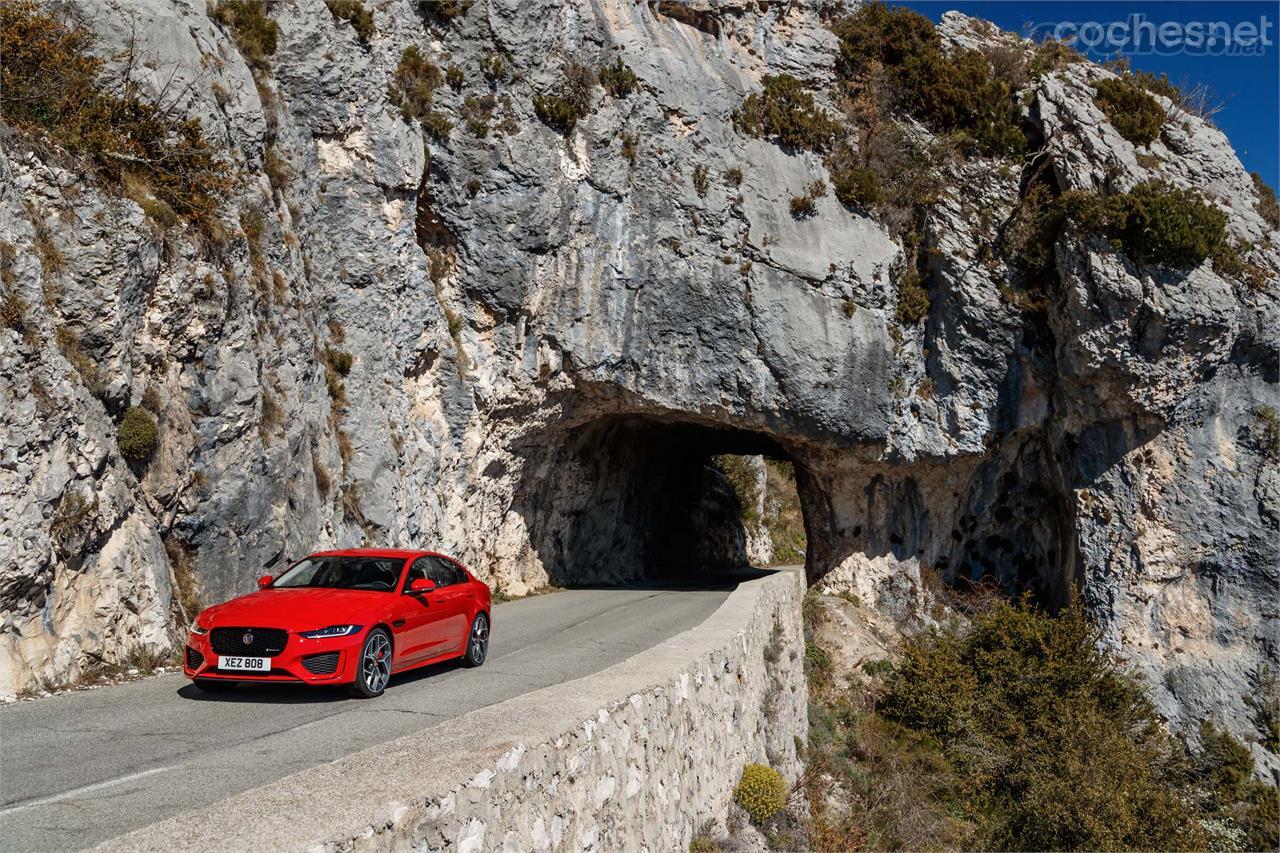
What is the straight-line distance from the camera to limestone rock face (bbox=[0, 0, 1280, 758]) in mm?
18812

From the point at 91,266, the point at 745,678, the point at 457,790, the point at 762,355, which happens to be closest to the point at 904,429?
the point at 762,355

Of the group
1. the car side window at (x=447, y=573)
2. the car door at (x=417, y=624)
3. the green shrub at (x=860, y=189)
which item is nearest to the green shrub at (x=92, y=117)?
the car side window at (x=447, y=573)

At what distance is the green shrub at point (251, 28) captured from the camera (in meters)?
18.2

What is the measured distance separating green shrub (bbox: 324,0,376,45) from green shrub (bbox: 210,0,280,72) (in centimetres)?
178

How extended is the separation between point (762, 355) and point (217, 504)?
45.9 feet

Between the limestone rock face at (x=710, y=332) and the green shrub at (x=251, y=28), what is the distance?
1.17 feet

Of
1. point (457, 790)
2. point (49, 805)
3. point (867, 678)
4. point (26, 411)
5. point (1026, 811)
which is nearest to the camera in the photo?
point (457, 790)

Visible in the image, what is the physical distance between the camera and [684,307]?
23.7m

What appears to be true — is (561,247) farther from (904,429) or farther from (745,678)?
(745,678)

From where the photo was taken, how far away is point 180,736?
7.68 metres

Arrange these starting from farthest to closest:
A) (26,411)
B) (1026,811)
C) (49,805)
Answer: (1026,811), (26,411), (49,805)

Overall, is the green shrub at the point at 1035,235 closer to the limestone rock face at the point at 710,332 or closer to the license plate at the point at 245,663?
the limestone rock face at the point at 710,332

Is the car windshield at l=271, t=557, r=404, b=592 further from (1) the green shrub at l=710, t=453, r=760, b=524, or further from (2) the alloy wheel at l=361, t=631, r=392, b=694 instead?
(1) the green shrub at l=710, t=453, r=760, b=524

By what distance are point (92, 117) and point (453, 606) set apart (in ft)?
27.8
